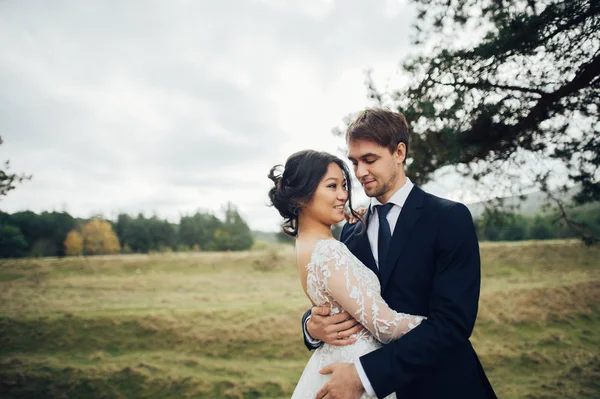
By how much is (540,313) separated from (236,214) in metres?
59.9

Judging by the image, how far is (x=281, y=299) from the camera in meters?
13.0

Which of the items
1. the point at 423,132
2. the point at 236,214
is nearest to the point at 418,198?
the point at 423,132

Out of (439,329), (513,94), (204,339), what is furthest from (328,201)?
(204,339)

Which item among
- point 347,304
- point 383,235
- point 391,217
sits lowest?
point 347,304

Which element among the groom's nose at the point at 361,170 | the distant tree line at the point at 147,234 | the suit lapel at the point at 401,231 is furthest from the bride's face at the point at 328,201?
the distant tree line at the point at 147,234

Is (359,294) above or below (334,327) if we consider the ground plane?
above

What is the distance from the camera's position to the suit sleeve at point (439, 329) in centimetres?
172

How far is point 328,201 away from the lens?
228cm

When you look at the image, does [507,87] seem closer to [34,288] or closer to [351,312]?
[351,312]

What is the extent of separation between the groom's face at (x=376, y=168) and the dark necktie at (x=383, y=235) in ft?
0.40

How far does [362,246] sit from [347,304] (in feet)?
1.77

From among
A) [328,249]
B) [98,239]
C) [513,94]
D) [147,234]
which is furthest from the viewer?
[147,234]

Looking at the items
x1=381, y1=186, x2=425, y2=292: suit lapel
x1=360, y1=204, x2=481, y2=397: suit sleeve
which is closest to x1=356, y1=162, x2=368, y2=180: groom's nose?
x1=381, y1=186, x2=425, y2=292: suit lapel

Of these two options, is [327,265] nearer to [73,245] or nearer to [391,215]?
[391,215]
